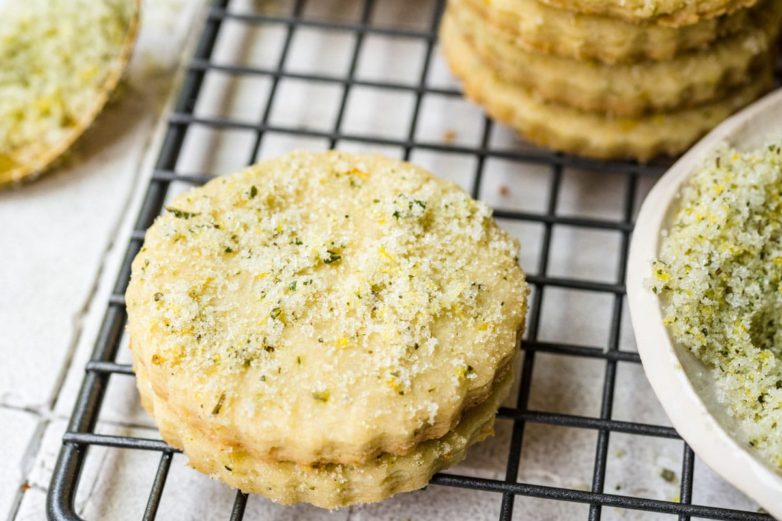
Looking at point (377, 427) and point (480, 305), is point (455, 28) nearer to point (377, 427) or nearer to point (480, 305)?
point (480, 305)

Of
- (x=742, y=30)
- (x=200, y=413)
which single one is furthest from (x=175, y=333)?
(x=742, y=30)

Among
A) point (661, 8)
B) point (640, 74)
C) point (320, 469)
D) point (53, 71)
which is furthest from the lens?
point (53, 71)

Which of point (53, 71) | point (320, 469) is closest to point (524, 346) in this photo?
point (320, 469)

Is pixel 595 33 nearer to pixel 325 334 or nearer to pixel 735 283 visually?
pixel 735 283

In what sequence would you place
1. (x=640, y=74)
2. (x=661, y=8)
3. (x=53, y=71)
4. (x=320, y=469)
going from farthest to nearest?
(x=53, y=71) < (x=640, y=74) < (x=661, y=8) < (x=320, y=469)

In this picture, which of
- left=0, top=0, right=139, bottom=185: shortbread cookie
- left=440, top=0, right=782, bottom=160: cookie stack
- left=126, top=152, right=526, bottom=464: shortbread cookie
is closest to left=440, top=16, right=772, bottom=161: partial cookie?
left=440, top=0, right=782, bottom=160: cookie stack

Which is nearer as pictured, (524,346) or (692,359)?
Result: (692,359)

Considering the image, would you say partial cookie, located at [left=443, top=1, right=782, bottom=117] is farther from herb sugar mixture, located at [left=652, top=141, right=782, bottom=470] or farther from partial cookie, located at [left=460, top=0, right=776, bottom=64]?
herb sugar mixture, located at [left=652, top=141, right=782, bottom=470]
